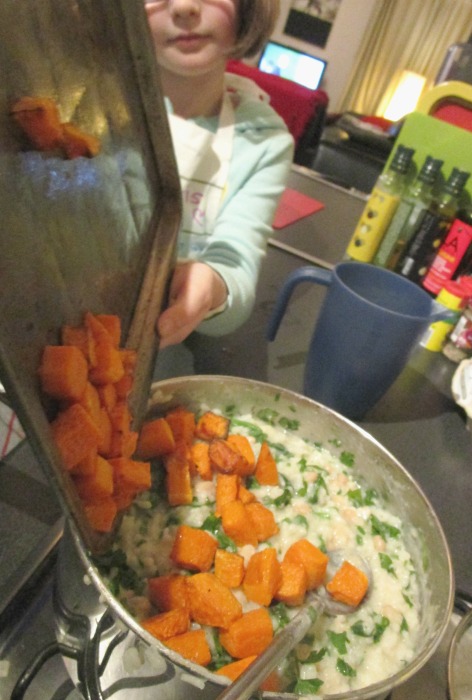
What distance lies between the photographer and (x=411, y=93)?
530cm

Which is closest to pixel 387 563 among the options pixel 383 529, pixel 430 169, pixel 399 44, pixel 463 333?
pixel 383 529

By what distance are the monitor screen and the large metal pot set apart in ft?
17.4

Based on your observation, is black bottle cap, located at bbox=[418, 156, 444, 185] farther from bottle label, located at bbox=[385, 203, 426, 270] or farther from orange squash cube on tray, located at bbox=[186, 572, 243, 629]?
orange squash cube on tray, located at bbox=[186, 572, 243, 629]

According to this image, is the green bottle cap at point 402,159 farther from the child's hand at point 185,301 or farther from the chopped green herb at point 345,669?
the chopped green herb at point 345,669

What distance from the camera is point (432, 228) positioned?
980mm

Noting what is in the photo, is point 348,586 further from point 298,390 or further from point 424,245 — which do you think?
point 424,245

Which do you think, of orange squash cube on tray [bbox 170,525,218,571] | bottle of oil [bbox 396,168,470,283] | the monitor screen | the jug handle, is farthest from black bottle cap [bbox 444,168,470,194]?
the monitor screen

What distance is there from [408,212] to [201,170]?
0.44m

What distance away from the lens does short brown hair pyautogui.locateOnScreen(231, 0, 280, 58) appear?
0.69 m

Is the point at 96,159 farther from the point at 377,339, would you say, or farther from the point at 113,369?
the point at 377,339

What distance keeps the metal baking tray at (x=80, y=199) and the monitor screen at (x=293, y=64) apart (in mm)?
→ 5362

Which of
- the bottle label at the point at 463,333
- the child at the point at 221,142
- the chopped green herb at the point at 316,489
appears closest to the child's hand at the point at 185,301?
the child at the point at 221,142

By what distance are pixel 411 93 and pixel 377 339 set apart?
18.4ft

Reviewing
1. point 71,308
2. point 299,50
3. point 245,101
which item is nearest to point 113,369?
point 71,308
